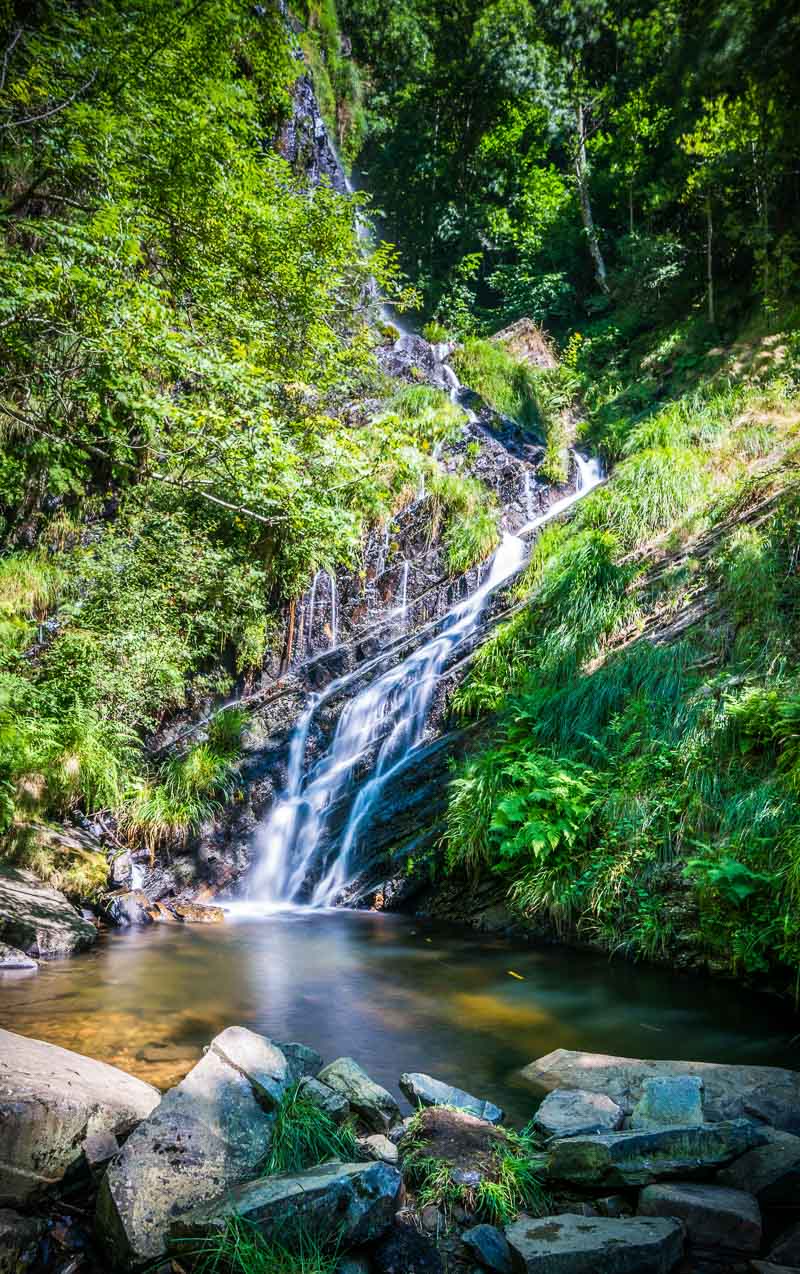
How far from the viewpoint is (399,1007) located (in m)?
4.27

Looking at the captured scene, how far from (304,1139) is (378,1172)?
0.41 meters

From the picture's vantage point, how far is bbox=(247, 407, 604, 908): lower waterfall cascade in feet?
24.6

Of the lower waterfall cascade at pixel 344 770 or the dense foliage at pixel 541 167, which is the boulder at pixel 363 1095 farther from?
the dense foliage at pixel 541 167

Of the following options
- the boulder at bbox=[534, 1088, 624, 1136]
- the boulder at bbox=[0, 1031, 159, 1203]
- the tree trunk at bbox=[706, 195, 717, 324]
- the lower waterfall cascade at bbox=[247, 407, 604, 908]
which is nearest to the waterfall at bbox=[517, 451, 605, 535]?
the lower waterfall cascade at bbox=[247, 407, 604, 908]

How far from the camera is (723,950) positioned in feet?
14.8

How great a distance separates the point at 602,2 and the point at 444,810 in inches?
901

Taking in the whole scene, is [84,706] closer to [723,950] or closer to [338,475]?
[338,475]

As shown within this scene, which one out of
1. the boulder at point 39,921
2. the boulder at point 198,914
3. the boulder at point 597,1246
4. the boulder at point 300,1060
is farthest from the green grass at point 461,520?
the boulder at point 597,1246

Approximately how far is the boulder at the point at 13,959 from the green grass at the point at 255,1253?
12.1 ft

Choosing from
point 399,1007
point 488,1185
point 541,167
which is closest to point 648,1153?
point 488,1185

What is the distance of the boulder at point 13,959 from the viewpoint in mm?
4902

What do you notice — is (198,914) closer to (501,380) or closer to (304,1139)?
(304,1139)

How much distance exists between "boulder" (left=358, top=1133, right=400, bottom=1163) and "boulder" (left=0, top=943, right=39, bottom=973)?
11.6 feet

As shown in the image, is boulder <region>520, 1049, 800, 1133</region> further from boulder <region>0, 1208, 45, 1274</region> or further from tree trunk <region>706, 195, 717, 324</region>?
tree trunk <region>706, 195, 717, 324</region>
